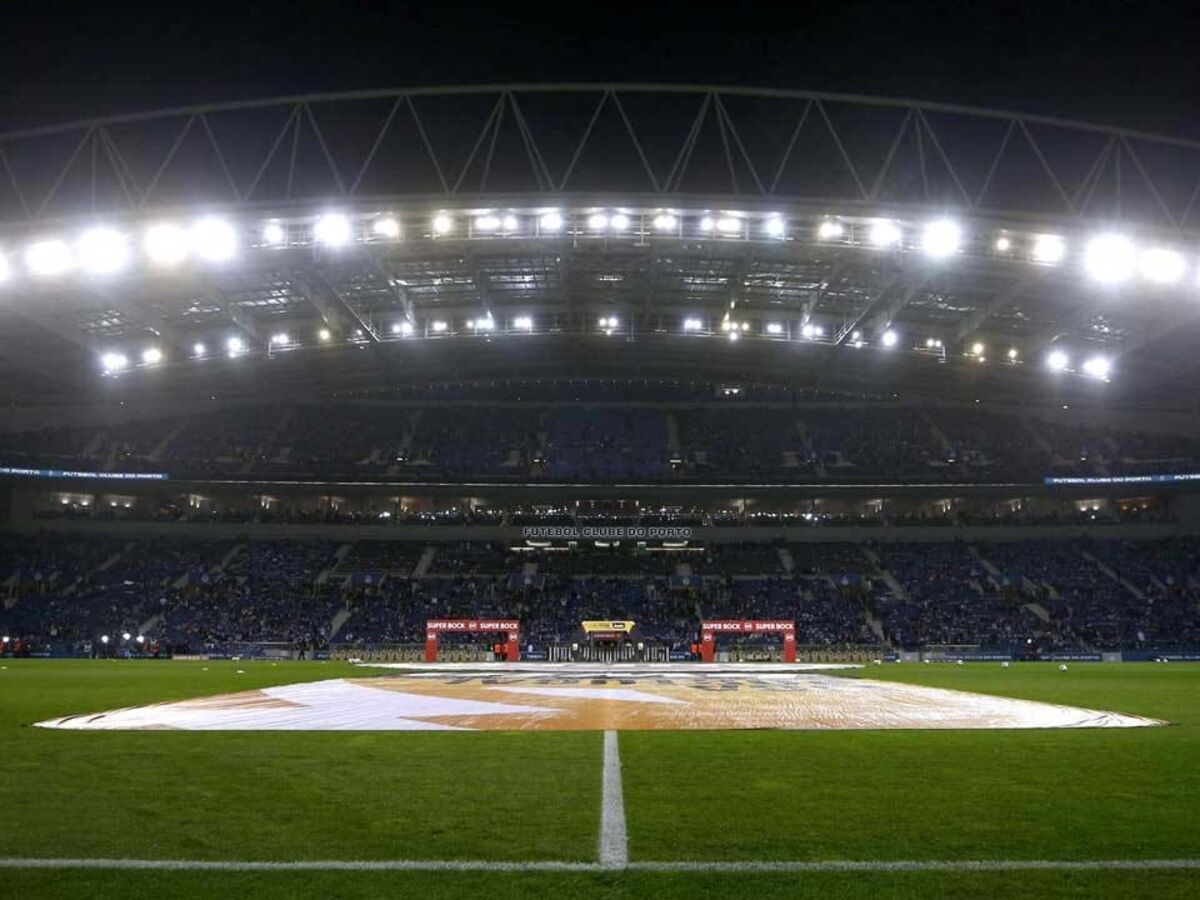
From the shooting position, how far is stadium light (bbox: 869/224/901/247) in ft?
89.2

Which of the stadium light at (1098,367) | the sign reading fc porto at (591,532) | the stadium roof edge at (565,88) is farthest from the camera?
the sign reading fc porto at (591,532)

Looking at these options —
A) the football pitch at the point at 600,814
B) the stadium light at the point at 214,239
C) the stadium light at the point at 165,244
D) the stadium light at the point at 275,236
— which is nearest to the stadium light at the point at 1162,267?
the football pitch at the point at 600,814

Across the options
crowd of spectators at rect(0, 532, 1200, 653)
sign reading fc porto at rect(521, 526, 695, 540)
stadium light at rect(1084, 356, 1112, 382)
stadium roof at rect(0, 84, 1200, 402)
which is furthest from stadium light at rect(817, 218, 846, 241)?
sign reading fc porto at rect(521, 526, 695, 540)

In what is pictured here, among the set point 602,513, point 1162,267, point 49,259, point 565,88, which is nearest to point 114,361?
point 49,259

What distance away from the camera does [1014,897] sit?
4.55 m

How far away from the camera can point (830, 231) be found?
1091 inches

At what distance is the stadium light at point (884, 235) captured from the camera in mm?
27188

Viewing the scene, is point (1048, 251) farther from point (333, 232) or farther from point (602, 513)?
point (602, 513)

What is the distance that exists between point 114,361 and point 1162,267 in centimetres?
4148

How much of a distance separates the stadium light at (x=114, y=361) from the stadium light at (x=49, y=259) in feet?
37.9

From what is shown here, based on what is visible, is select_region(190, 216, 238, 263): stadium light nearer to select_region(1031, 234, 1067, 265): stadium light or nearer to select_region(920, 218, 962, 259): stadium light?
select_region(920, 218, 962, 259): stadium light

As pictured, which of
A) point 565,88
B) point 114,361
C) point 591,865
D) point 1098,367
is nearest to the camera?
point 591,865

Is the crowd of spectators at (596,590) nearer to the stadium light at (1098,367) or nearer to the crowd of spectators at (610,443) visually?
the crowd of spectators at (610,443)

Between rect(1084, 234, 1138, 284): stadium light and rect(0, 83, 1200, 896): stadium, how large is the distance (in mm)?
258
